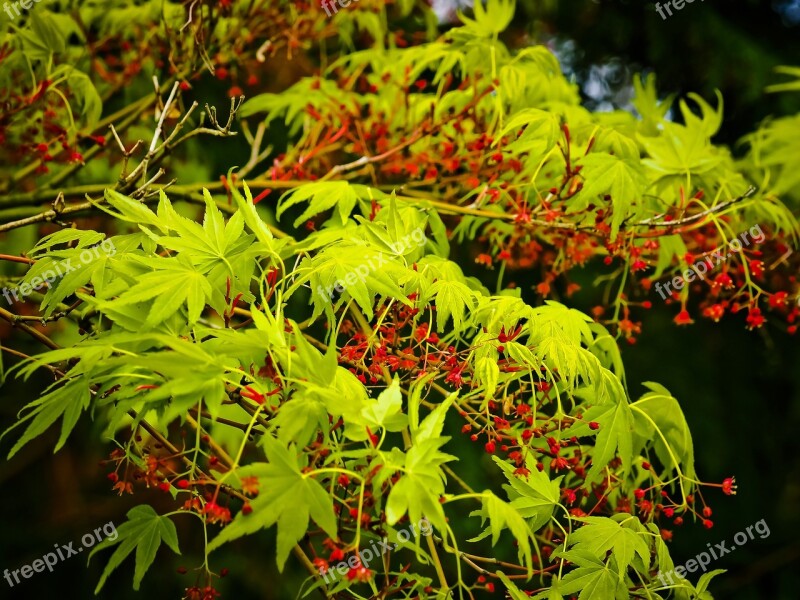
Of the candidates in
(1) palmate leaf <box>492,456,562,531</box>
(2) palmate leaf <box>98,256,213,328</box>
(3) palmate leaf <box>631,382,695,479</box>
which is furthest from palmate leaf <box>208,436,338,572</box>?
(3) palmate leaf <box>631,382,695,479</box>

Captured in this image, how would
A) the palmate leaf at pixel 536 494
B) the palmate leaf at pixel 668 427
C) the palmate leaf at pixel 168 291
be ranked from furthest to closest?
the palmate leaf at pixel 668 427, the palmate leaf at pixel 536 494, the palmate leaf at pixel 168 291

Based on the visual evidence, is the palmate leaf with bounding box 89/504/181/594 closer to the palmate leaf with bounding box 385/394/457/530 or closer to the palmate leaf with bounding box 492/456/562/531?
the palmate leaf with bounding box 385/394/457/530

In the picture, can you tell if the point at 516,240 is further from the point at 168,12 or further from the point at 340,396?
the point at 168,12

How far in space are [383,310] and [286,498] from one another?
462mm

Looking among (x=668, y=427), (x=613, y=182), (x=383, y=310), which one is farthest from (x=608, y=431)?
(x=613, y=182)

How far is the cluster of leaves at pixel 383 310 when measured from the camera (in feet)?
3.59

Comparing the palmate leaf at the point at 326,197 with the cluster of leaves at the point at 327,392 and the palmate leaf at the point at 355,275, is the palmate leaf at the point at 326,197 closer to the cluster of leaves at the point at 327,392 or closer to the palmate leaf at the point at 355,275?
the cluster of leaves at the point at 327,392

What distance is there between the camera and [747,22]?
3641 millimetres

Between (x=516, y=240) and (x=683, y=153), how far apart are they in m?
0.49

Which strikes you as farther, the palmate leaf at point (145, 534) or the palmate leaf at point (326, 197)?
the palmate leaf at point (326, 197)

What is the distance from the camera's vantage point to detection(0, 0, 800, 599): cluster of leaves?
109 cm

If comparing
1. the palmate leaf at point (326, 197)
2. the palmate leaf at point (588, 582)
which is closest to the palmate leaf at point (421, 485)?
the palmate leaf at point (588, 582)

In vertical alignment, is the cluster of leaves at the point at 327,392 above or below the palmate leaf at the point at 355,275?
below

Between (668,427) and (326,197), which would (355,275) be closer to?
(326,197)
